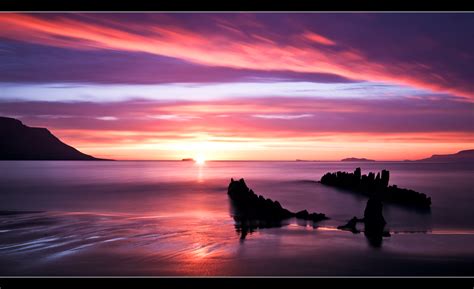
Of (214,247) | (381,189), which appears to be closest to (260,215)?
(214,247)

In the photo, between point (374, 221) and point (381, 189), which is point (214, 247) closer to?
point (374, 221)

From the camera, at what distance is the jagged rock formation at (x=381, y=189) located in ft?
74.2

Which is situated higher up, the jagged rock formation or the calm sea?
the jagged rock formation

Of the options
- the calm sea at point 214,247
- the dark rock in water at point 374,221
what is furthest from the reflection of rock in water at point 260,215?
the dark rock in water at point 374,221

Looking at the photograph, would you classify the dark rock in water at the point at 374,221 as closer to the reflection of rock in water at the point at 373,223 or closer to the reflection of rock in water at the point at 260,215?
the reflection of rock in water at the point at 373,223

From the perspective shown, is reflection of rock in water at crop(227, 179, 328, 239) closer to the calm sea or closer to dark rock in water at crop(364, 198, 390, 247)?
the calm sea

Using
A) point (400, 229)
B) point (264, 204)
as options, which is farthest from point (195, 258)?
point (400, 229)

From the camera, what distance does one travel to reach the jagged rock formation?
74.2 feet

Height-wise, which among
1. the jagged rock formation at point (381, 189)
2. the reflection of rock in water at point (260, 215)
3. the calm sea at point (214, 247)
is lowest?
the calm sea at point (214, 247)

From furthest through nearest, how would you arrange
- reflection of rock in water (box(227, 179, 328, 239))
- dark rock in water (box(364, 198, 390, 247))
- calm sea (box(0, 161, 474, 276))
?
reflection of rock in water (box(227, 179, 328, 239)) → dark rock in water (box(364, 198, 390, 247)) → calm sea (box(0, 161, 474, 276))

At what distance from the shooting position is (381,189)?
26.2 m

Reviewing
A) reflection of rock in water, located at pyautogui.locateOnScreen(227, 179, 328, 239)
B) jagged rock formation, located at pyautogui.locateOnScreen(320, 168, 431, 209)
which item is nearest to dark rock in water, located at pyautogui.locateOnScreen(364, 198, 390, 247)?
jagged rock formation, located at pyautogui.locateOnScreen(320, 168, 431, 209)

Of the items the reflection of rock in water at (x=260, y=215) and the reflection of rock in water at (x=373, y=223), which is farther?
the reflection of rock in water at (x=260, y=215)
